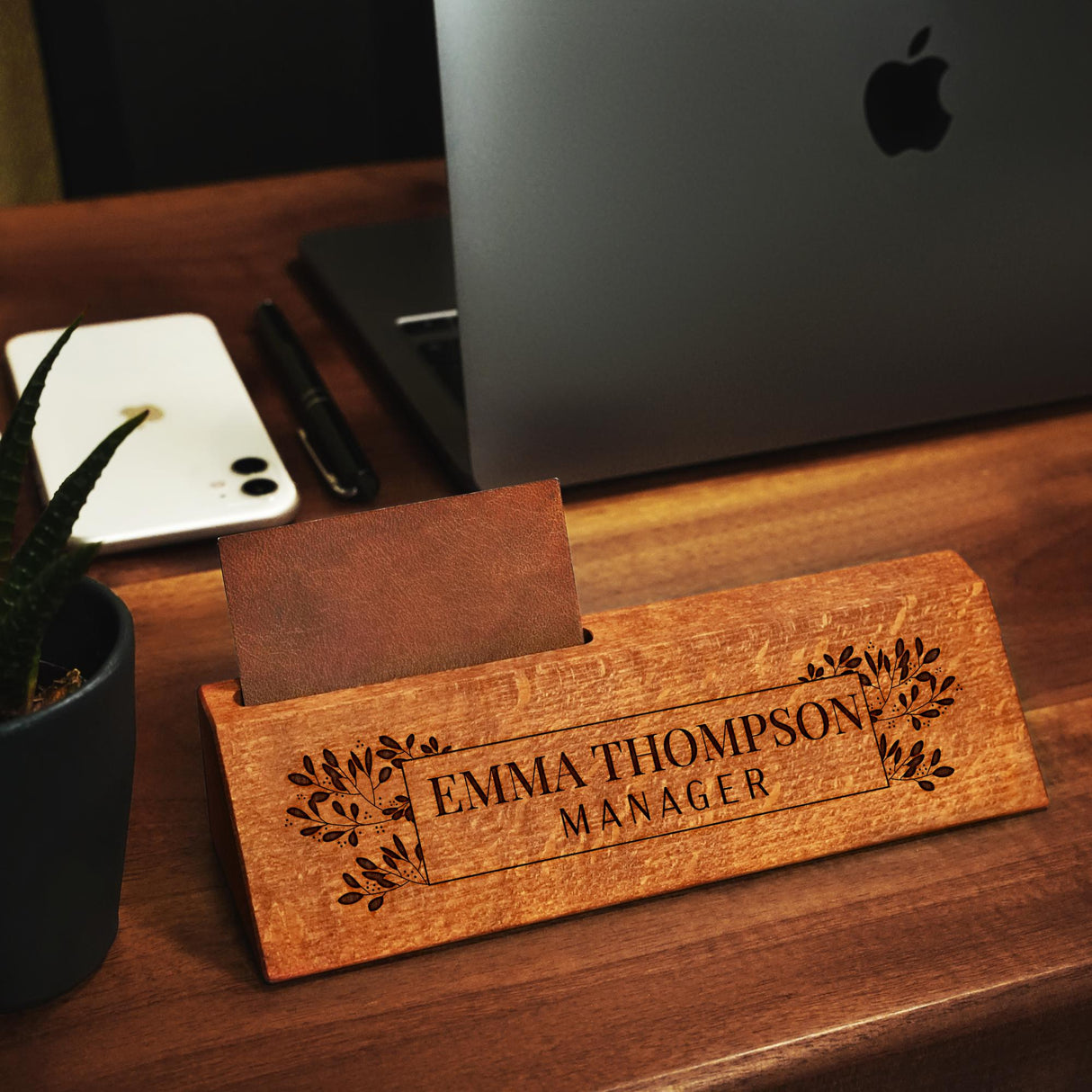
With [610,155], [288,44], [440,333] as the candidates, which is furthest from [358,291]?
[288,44]

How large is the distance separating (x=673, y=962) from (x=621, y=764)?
0.07m

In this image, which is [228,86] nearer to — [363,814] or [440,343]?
[440,343]

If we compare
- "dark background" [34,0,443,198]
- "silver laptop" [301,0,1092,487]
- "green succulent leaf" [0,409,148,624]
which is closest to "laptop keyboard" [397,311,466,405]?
"silver laptop" [301,0,1092,487]

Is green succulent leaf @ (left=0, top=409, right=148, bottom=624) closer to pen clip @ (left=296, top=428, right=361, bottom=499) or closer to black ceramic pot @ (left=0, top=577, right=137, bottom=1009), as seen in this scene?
black ceramic pot @ (left=0, top=577, right=137, bottom=1009)

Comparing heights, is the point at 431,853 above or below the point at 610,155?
below

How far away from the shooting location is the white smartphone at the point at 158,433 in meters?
0.63

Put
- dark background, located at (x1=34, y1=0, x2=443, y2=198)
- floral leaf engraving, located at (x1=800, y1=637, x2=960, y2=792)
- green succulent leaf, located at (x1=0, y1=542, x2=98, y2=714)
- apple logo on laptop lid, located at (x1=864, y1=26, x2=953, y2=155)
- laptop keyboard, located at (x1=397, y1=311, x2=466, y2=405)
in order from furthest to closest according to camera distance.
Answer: dark background, located at (x1=34, y1=0, x2=443, y2=198)
laptop keyboard, located at (x1=397, y1=311, x2=466, y2=405)
apple logo on laptop lid, located at (x1=864, y1=26, x2=953, y2=155)
floral leaf engraving, located at (x1=800, y1=637, x2=960, y2=792)
green succulent leaf, located at (x1=0, y1=542, x2=98, y2=714)

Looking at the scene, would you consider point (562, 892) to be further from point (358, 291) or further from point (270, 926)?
point (358, 291)

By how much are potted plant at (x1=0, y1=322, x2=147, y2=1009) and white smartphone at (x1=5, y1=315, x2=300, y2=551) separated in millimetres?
203

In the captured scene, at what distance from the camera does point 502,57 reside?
1.69ft

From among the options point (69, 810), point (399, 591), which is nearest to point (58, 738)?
point (69, 810)

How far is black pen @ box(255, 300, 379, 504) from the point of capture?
67 centimetres

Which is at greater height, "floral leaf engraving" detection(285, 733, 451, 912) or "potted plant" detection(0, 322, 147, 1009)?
"potted plant" detection(0, 322, 147, 1009)

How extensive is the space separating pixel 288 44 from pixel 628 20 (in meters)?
2.01
